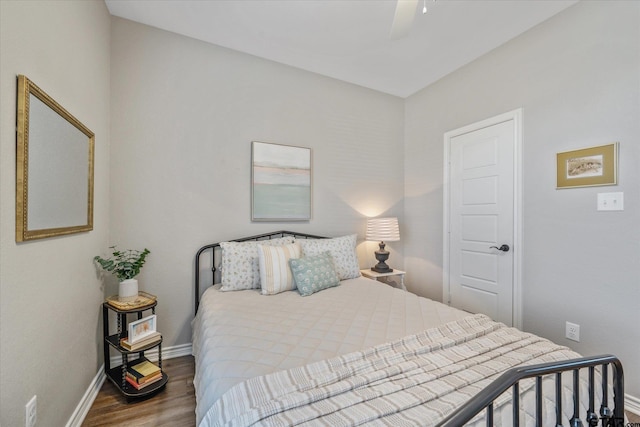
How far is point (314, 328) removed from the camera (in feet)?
5.20

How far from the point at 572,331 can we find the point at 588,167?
1217 millimetres

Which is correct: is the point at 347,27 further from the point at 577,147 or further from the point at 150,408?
the point at 150,408

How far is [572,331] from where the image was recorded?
6.96 feet

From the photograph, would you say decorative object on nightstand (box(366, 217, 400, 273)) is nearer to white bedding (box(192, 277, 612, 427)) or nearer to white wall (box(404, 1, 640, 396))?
white bedding (box(192, 277, 612, 427))

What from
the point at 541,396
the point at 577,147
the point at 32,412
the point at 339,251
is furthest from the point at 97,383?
the point at 577,147

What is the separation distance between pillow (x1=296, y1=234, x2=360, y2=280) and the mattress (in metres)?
0.32

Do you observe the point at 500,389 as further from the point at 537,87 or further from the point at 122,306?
the point at 537,87

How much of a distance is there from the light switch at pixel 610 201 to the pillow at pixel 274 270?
89.8 inches

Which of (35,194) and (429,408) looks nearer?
(429,408)

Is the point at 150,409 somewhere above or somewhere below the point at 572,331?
below

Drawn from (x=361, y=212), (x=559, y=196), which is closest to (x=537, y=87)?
(x=559, y=196)

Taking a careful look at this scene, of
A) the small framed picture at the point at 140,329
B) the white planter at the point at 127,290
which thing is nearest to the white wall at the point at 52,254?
the white planter at the point at 127,290

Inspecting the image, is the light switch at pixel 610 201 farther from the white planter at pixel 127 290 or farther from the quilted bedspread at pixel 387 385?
the white planter at pixel 127 290

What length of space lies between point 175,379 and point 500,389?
224cm
